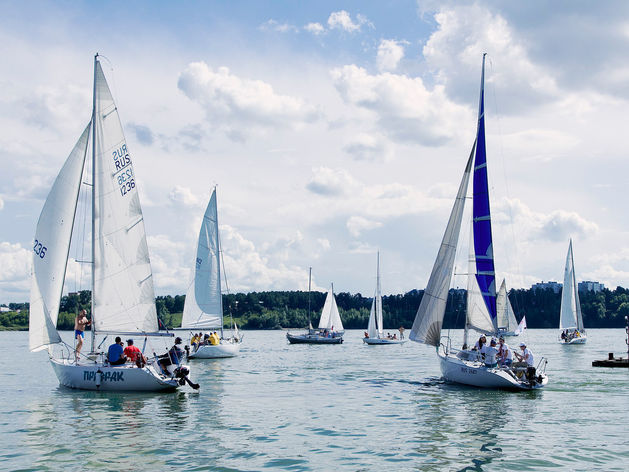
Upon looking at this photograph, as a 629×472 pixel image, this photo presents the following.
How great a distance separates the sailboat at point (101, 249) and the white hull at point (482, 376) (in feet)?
41.2

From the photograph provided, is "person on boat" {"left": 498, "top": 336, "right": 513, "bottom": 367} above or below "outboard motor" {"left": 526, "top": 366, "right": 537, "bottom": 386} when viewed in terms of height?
above

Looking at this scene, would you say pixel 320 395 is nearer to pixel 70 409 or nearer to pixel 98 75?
pixel 70 409

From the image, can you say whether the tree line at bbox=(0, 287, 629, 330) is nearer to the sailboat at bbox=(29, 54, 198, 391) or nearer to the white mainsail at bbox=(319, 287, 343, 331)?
the white mainsail at bbox=(319, 287, 343, 331)

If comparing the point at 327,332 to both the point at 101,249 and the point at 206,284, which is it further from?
the point at 101,249

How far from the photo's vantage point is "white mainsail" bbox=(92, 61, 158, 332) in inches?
1133

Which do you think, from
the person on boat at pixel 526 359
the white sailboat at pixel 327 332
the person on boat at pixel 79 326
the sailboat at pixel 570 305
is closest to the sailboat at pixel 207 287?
the person on boat at pixel 79 326

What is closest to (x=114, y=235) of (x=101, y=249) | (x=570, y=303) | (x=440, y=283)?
(x=101, y=249)

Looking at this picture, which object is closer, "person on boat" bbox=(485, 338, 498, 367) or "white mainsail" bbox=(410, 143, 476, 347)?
"person on boat" bbox=(485, 338, 498, 367)

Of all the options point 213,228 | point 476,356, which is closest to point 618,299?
point 213,228

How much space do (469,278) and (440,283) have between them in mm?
1458

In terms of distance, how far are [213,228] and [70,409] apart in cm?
3275

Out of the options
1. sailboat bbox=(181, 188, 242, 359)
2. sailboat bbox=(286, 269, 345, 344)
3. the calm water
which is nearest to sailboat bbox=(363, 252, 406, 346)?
sailboat bbox=(286, 269, 345, 344)

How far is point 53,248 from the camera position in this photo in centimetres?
2841

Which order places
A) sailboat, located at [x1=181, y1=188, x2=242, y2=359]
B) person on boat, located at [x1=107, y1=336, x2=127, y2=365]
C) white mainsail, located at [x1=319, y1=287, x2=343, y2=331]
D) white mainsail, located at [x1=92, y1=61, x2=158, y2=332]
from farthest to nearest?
white mainsail, located at [x1=319, y1=287, x2=343, y2=331], sailboat, located at [x1=181, y1=188, x2=242, y2=359], white mainsail, located at [x1=92, y1=61, x2=158, y2=332], person on boat, located at [x1=107, y1=336, x2=127, y2=365]
